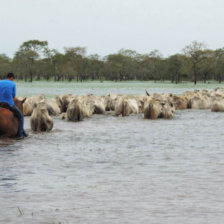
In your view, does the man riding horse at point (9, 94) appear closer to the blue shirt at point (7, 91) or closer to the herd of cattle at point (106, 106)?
the blue shirt at point (7, 91)

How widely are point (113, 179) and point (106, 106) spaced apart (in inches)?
981

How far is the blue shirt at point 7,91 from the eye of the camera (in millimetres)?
17942

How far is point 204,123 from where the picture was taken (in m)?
25.5

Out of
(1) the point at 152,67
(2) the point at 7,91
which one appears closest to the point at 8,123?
(2) the point at 7,91

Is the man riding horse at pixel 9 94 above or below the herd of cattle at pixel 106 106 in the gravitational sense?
above

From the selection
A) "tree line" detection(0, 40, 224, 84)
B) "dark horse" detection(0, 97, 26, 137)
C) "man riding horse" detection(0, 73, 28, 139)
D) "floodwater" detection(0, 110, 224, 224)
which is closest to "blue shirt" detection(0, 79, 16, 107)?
"man riding horse" detection(0, 73, 28, 139)

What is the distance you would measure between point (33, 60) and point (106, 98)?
137869 millimetres

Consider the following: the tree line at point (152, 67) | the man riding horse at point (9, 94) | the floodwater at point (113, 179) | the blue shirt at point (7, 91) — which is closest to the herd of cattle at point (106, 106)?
the man riding horse at point (9, 94)

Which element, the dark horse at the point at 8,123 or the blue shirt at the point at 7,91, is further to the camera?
the dark horse at the point at 8,123

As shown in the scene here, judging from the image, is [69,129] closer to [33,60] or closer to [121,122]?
[121,122]

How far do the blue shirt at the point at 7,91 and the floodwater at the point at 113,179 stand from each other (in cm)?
141

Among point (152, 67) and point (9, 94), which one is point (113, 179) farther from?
point (152, 67)

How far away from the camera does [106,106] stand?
3566cm

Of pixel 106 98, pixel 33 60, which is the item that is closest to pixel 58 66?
pixel 33 60
